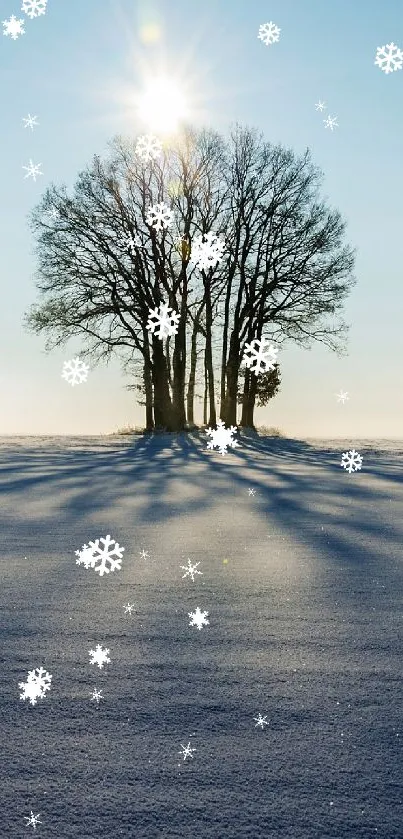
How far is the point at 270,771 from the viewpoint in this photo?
7.73 feet

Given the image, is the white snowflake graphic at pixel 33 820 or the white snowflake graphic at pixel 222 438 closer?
the white snowflake graphic at pixel 33 820

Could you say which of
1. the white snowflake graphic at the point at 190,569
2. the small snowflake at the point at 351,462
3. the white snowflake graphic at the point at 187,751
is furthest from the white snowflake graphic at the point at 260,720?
the small snowflake at the point at 351,462

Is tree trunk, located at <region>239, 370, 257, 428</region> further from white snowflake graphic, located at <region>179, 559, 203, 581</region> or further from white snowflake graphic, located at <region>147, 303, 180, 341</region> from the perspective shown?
white snowflake graphic, located at <region>179, 559, 203, 581</region>

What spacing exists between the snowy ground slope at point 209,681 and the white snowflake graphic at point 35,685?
3 cm

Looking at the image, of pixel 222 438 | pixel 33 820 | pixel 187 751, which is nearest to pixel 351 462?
pixel 222 438

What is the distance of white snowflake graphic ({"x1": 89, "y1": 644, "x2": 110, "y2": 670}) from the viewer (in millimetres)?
3266

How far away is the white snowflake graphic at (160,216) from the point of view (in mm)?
25406

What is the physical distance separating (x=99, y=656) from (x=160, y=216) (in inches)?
917

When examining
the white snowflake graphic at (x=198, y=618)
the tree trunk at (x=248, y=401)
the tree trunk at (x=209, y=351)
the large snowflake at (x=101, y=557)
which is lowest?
the white snowflake graphic at (x=198, y=618)

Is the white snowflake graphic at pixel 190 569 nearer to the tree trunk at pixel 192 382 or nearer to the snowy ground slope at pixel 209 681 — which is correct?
the snowy ground slope at pixel 209 681

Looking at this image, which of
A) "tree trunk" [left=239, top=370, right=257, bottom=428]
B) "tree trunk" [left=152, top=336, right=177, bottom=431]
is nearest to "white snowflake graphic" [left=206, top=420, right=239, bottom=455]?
"tree trunk" [left=239, top=370, right=257, bottom=428]

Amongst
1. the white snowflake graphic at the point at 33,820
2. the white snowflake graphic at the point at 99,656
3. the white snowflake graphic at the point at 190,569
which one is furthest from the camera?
the white snowflake graphic at the point at 190,569

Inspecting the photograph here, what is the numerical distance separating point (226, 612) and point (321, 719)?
1340 millimetres

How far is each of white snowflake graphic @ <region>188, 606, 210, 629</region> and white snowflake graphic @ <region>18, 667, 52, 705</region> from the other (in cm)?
89
